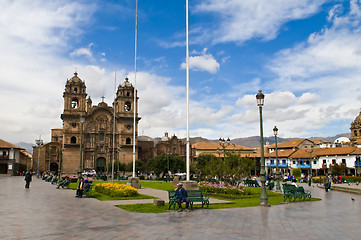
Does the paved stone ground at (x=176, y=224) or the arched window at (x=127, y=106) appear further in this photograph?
the arched window at (x=127, y=106)

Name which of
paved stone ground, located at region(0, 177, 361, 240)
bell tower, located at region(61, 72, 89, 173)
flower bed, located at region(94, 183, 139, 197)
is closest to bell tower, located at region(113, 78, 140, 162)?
bell tower, located at region(61, 72, 89, 173)

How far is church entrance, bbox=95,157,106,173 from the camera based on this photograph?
70281 mm

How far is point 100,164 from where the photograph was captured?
232ft

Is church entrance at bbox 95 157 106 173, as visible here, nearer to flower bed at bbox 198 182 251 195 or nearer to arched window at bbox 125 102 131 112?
arched window at bbox 125 102 131 112

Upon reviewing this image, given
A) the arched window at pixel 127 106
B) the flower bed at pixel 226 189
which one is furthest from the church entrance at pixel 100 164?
the flower bed at pixel 226 189

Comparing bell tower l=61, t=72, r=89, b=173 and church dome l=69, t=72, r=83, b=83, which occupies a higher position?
church dome l=69, t=72, r=83, b=83

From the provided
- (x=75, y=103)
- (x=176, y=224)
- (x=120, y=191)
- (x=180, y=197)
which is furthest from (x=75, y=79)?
(x=176, y=224)

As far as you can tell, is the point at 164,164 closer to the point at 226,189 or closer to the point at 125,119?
the point at 125,119

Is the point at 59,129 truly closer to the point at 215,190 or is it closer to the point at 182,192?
the point at 215,190

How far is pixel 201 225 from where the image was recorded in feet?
30.9

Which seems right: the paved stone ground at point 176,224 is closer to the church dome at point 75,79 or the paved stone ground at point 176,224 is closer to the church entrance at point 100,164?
the church entrance at point 100,164

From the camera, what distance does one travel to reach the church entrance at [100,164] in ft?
231

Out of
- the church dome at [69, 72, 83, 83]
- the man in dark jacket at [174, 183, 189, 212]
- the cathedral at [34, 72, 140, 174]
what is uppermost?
the church dome at [69, 72, 83, 83]

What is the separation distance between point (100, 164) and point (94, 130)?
7.91 metres
